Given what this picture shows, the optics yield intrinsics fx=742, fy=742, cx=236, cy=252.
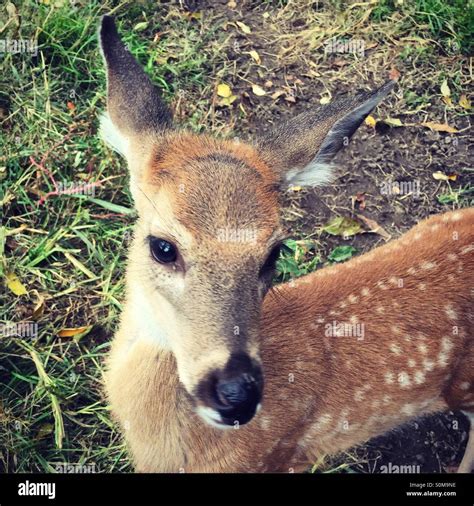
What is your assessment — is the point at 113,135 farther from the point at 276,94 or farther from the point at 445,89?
the point at 445,89

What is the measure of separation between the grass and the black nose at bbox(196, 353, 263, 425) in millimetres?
951

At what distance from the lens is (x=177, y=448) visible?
2.45 m

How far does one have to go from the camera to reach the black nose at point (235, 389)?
76.9 inches

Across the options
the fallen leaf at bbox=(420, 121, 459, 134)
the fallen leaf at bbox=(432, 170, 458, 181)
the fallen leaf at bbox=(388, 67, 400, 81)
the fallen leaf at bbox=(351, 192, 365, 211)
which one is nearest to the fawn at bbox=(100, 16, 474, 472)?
the fallen leaf at bbox=(351, 192, 365, 211)

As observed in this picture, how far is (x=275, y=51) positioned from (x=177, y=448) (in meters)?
2.05

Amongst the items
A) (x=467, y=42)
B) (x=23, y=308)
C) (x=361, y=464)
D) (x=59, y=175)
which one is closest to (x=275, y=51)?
Answer: (x=467, y=42)

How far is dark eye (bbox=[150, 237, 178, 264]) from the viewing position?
2104 millimetres

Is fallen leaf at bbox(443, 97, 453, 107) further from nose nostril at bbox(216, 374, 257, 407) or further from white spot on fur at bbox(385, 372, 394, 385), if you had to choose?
nose nostril at bbox(216, 374, 257, 407)

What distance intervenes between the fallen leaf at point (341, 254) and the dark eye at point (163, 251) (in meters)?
1.35

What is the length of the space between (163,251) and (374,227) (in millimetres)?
1534

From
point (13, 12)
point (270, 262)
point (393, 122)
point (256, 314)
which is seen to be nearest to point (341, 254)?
point (393, 122)

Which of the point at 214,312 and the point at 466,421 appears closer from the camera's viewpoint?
the point at 214,312
